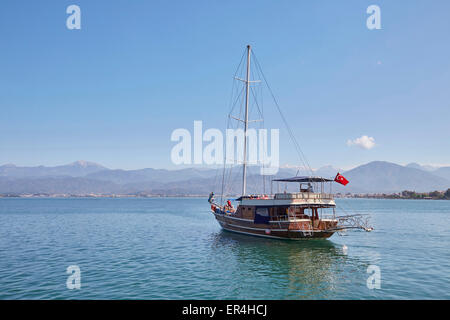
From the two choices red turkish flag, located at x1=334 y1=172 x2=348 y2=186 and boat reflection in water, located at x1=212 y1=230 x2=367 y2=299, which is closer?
boat reflection in water, located at x1=212 y1=230 x2=367 y2=299

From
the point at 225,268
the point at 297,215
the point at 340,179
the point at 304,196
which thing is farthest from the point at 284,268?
the point at 297,215

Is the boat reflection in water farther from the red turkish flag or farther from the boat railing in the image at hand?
the red turkish flag

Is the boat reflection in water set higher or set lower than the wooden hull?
lower

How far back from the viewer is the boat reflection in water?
51.1 ft

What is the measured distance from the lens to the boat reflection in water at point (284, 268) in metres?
15.6

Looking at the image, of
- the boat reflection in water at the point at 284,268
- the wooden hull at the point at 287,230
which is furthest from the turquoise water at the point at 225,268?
the wooden hull at the point at 287,230

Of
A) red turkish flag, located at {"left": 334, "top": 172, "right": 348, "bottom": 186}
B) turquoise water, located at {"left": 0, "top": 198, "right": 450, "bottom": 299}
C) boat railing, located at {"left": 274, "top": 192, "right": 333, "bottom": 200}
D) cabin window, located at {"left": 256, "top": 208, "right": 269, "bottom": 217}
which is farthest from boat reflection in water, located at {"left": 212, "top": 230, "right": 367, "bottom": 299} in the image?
red turkish flag, located at {"left": 334, "top": 172, "right": 348, "bottom": 186}

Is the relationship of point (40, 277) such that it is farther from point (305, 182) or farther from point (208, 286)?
point (305, 182)

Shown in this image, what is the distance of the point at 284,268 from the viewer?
2042 centimetres

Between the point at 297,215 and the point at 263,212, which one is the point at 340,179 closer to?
the point at 297,215

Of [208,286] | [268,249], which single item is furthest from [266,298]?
[268,249]

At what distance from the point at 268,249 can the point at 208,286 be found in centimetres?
1197
